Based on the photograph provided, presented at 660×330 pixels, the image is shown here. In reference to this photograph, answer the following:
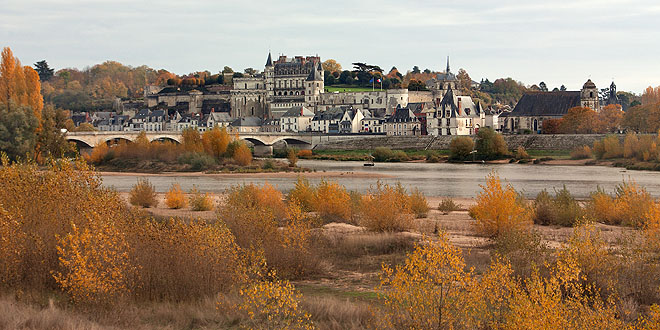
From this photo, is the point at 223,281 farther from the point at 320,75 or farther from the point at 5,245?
the point at 320,75

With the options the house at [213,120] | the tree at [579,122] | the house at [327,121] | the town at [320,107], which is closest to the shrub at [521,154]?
the tree at [579,122]

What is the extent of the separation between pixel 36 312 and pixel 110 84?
5690 inches

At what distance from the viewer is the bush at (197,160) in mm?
48625

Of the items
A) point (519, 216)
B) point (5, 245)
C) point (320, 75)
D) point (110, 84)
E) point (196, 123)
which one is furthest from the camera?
point (110, 84)

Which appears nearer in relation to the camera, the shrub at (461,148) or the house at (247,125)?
the shrub at (461,148)

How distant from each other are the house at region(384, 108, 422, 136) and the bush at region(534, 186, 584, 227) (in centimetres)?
5933

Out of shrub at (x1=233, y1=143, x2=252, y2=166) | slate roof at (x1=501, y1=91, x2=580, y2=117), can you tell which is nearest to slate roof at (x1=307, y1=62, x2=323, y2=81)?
slate roof at (x1=501, y1=91, x2=580, y2=117)

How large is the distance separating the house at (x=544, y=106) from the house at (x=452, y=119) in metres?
4.28

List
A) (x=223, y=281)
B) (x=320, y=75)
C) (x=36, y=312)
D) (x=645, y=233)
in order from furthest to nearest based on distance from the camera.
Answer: (x=320, y=75) < (x=645, y=233) < (x=223, y=281) < (x=36, y=312)

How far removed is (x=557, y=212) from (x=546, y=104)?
208 feet

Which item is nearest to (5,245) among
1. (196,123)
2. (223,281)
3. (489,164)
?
(223,281)

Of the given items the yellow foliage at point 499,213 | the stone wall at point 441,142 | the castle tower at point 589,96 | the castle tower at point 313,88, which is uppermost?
the castle tower at point 313,88

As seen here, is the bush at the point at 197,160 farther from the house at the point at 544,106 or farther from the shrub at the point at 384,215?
the house at the point at 544,106

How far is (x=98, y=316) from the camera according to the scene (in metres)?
8.89
